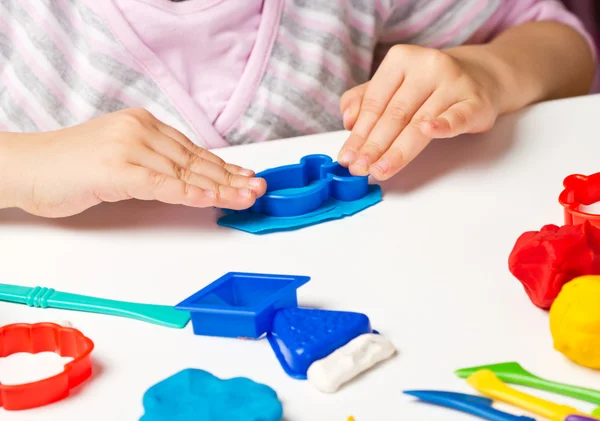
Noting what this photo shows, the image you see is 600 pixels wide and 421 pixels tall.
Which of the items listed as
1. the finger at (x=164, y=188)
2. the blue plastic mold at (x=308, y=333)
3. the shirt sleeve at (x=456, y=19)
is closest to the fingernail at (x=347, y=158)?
the finger at (x=164, y=188)

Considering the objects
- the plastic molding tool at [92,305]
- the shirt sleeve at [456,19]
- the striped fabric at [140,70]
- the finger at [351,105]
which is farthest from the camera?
the shirt sleeve at [456,19]

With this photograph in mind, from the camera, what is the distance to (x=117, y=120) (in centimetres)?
62

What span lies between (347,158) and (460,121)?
104 mm

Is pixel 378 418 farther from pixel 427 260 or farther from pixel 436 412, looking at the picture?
pixel 427 260

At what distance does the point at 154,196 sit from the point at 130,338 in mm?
157

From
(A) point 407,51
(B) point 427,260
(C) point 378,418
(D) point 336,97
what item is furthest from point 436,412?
(D) point 336,97

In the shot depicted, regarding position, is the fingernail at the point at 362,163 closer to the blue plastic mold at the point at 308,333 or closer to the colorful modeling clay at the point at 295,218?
the colorful modeling clay at the point at 295,218

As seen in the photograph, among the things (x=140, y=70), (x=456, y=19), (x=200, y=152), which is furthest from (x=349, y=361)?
(x=456, y=19)

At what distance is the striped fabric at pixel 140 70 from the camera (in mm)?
798

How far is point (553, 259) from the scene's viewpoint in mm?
413

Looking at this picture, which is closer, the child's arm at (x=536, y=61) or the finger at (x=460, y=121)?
the finger at (x=460, y=121)

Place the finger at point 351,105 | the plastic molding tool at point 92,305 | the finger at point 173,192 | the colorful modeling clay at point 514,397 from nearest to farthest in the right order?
the colorful modeling clay at point 514,397 < the plastic molding tool at point 92,305 < the finger at point 173,192 < the finger at point 351,105

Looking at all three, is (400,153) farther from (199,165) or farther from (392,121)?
(199,165)

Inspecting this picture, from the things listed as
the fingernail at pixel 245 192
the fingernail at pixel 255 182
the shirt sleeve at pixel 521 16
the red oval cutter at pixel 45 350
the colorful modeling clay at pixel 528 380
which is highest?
the shirt sleeve at pixel 521 16
